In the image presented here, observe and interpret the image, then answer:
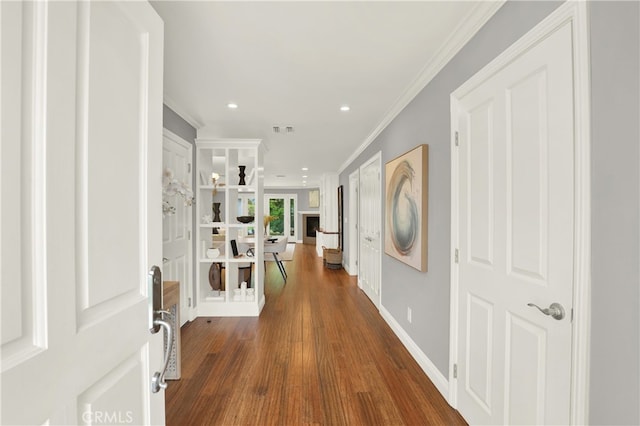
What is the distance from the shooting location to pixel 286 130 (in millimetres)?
3850

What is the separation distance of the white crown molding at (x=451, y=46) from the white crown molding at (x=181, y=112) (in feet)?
7.39

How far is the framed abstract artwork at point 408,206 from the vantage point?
7.77 feet

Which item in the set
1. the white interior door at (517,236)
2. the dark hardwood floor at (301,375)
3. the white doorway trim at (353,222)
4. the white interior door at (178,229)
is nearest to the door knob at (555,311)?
the white interior door at (517,236)

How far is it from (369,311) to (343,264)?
3034 mm

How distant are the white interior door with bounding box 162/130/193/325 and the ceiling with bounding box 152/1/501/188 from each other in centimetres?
41

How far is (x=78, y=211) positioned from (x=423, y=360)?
2527 millimetres

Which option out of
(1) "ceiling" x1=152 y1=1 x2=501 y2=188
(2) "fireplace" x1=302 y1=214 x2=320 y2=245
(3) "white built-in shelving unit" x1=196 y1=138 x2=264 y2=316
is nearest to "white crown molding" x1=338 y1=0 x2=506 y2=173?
(1) "ceiling" x1=152 y1=1 x2=501 y2=188

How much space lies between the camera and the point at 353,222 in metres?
5.85
